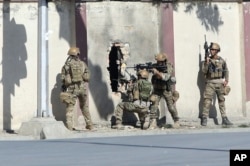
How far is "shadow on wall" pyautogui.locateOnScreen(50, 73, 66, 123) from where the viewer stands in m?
12.6

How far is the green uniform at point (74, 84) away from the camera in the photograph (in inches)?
467

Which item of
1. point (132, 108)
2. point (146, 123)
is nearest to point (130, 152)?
point (132, 108)

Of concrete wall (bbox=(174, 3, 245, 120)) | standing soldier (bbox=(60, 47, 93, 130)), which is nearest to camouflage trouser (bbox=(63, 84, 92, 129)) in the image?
standing soldier (bbox=(60, 47, 93, 130))

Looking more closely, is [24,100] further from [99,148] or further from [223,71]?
[99,148]

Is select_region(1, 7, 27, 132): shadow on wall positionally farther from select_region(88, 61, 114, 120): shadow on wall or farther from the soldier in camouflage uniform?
the soldier in camouflage uniform

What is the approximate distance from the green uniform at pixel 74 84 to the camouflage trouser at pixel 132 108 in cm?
63

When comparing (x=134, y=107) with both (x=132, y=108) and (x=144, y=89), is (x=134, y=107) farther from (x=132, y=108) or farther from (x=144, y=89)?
(x=144, y=89)

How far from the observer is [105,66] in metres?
12.9

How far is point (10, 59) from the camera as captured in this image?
12.5 metres

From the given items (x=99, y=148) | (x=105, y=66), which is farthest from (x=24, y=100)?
(x=99, y=148)

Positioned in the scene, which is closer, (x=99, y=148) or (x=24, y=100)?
(x=99, y=148)

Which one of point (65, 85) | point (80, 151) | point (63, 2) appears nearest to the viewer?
point (80, 151)

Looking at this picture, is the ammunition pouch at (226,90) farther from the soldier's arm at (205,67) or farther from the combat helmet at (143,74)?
the combat helmet at (143,74)

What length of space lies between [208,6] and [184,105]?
7.51ft
